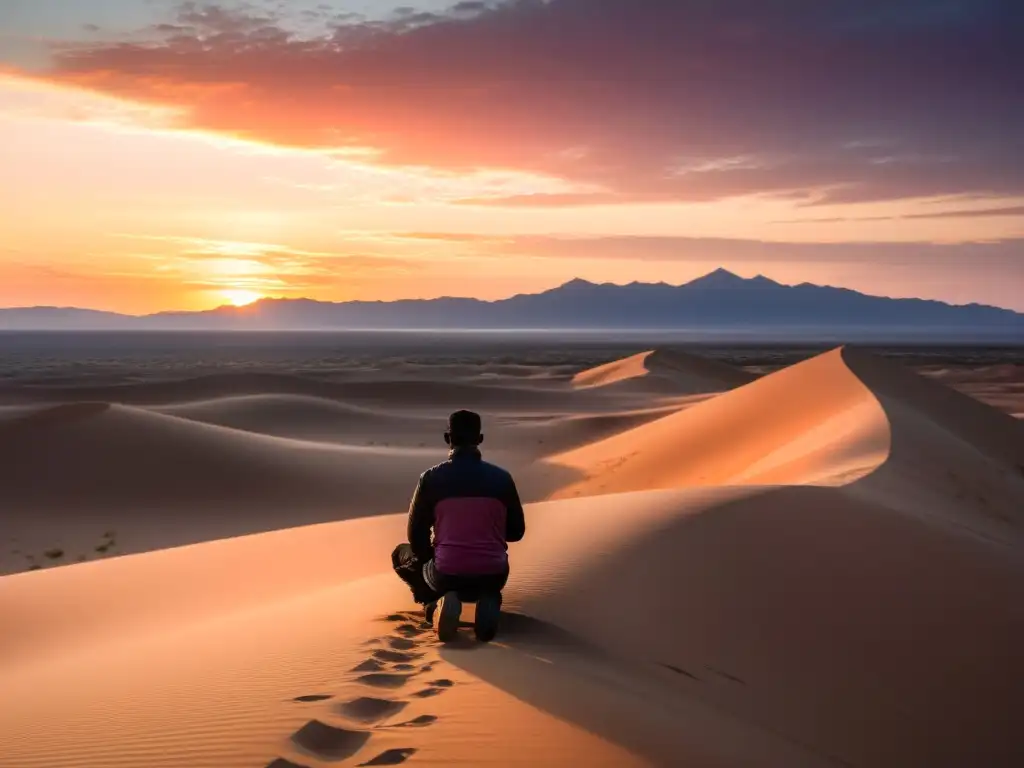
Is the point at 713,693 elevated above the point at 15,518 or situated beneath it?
elevated above

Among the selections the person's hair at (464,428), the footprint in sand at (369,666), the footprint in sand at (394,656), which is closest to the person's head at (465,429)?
the person's hair at (464,428)

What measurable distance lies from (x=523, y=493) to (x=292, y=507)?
4.82 m

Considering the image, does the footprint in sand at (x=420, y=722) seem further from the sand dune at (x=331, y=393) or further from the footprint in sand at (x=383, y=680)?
the sand dune at (x=331, y=393)

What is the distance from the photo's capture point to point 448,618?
528cm

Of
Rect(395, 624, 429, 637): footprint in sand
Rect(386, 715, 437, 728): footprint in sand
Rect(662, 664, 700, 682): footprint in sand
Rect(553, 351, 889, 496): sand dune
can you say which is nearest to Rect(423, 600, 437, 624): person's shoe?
Rect(395, 624, 429, 637): footprint in sand

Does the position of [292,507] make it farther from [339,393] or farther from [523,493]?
[339,393]

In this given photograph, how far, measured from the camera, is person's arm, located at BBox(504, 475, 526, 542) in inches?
222

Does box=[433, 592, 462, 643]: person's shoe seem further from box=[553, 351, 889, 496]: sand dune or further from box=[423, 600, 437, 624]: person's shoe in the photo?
box=[553, 351, 889, 496]: sand dune

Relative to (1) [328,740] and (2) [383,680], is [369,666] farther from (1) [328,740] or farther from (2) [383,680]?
(1) [328,740]

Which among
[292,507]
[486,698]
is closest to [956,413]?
[292,507]

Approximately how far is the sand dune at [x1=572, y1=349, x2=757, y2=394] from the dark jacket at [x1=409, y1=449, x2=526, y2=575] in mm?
44931

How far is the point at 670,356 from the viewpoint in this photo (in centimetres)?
6209

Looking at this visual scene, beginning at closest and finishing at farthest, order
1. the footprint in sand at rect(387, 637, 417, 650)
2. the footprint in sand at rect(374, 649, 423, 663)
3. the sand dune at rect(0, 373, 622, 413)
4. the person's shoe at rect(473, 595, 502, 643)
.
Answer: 1. the footprint in sand at rect(374, 649, 423, 663)
2. the footprint in sand at rect(387, 637, 417, 650)
3. the person's shoe at rect(473, 595, 502, 643)
4. the sand dune at rect(0, 373, 622, 413)

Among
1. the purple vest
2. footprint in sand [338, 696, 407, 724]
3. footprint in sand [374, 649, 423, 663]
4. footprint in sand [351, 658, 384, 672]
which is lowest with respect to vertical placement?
footprint in sand [374, 649, 423, 663]
